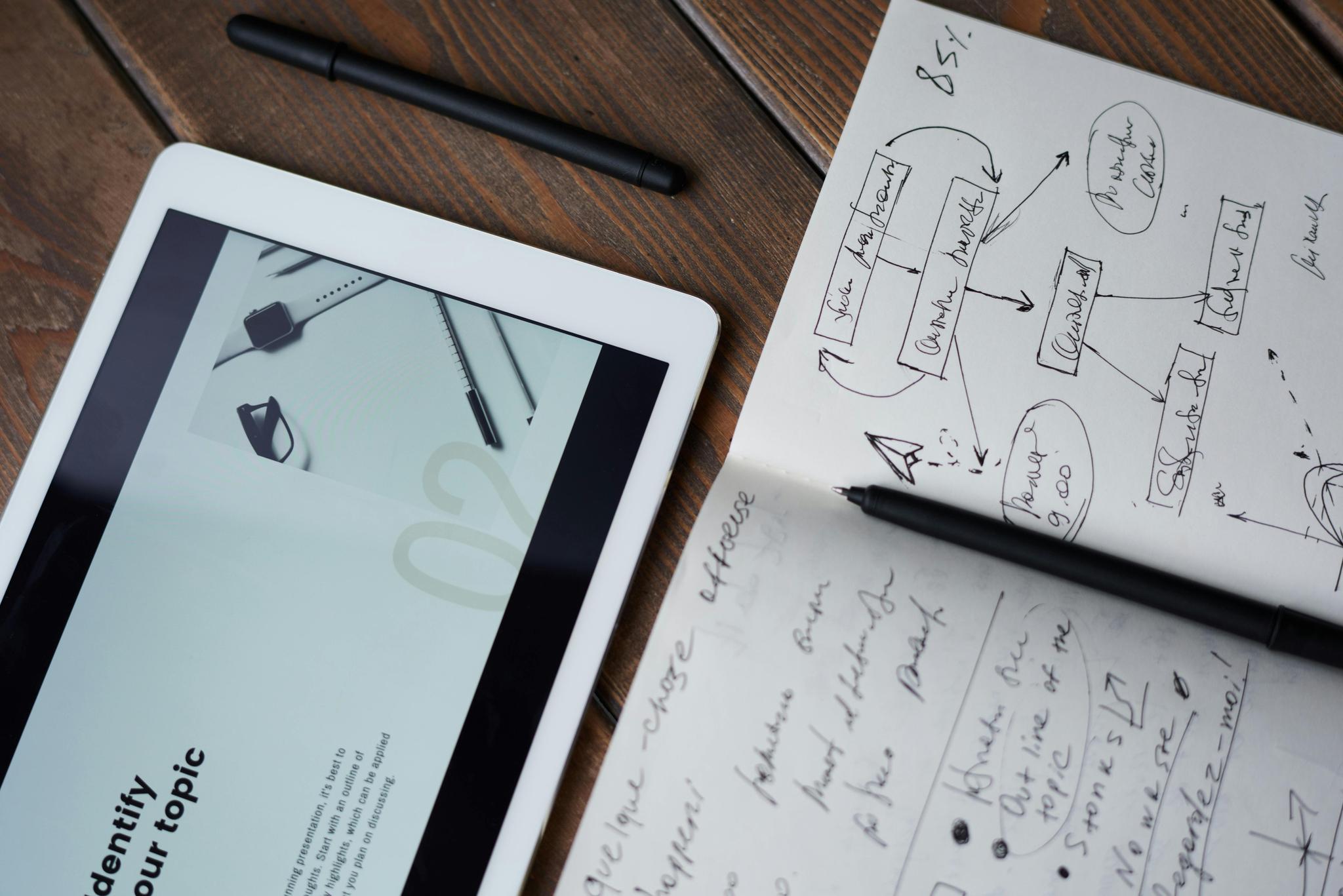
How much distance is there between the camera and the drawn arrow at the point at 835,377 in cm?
38

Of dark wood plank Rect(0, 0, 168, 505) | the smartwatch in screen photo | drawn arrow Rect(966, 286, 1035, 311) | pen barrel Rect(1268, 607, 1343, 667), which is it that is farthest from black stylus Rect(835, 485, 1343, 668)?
dark wood plank Rect(0, 0, 168, 505)

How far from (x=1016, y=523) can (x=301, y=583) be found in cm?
33

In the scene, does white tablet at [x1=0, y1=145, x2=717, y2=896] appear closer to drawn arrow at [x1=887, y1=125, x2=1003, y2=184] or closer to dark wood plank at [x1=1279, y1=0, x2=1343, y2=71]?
drawn arrow at [x1=887, y1=125, x2=1003, y2=184]

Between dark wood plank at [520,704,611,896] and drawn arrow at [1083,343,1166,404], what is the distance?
11.3 inches

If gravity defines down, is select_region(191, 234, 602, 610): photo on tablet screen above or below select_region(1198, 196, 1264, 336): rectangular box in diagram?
below

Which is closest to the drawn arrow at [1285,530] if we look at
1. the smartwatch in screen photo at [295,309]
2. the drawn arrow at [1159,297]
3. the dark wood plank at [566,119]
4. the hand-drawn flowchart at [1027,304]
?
the hand-drawn flowchart at [1027,304]

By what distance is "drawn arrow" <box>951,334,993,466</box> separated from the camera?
375 millimetres

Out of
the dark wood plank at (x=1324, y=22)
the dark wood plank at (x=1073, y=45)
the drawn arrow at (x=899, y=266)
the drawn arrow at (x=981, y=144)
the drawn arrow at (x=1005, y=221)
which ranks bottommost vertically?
the drawn arrow at (x=899, y=266)

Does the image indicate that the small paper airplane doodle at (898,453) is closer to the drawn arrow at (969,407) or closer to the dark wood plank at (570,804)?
the drawn arrow at (969,407)

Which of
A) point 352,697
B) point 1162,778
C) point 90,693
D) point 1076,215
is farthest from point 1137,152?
point 90,693

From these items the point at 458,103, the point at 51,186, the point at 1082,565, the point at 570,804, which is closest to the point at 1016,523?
the point at 1082,565

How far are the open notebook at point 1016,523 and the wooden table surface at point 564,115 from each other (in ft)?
0.06

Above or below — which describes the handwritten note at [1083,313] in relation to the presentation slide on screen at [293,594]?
above

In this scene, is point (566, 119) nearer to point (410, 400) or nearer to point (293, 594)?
point (410, 400)
